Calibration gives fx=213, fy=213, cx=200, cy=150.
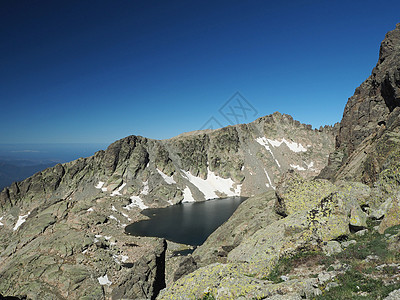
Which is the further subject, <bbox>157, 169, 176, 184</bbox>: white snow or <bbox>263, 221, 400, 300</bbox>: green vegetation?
<bbox>157, 169, 176, 184</bbox>: white snow

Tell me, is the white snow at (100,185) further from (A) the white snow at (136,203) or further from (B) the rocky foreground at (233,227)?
(A) the white snow at (136,203)

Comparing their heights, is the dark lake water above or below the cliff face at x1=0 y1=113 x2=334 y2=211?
below

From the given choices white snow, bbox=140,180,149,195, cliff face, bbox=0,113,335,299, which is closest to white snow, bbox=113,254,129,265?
cliff face, bbox=0,113,335,299

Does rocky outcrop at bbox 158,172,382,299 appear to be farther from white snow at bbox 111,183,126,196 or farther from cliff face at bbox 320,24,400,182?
white snow at bbox 111,183,126,196

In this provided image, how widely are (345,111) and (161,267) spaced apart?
218 feet

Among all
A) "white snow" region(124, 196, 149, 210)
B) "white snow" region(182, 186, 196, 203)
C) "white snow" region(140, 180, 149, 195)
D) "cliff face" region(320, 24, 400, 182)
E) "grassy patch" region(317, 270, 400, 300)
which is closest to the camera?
"grassy patch" region(317, 270, 400, 300)

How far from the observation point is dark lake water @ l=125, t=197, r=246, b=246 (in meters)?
89.2

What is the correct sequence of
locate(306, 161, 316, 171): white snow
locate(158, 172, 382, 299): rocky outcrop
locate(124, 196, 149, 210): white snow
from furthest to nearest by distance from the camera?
locate(306, 161, 316, 171): white snow < locate(124, 196, 149, 210): white snow < locate(158, 172, 382, 299): rocky outcrop

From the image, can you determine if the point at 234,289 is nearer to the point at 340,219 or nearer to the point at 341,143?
the point at 340,219

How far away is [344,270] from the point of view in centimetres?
1010

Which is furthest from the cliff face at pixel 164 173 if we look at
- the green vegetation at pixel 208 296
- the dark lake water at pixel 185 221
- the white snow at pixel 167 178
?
the green vegetation at pixel 208 296

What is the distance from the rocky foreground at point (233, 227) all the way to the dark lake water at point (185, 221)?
8259mm

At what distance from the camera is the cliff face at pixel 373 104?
136 ft

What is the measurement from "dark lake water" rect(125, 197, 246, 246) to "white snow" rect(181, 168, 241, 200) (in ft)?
56.7
